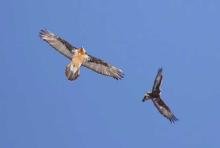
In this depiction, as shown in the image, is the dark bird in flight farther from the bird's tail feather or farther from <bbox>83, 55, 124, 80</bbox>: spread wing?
the bird's tail feather

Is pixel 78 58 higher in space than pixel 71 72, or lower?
higher

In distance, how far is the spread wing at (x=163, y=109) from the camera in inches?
1303

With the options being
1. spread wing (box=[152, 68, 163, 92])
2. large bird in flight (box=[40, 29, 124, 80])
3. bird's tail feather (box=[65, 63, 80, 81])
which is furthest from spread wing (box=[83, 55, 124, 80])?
spread wing (box=[152, 68, 163, 92])

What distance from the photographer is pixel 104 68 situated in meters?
29.8

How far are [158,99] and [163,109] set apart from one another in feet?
2.74

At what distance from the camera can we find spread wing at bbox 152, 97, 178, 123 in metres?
33.1

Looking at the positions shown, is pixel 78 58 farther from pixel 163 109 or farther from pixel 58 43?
pixel 163 109

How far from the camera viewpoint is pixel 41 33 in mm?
30031

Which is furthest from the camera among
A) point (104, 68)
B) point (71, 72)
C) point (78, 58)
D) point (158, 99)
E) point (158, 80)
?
point (158, 99)

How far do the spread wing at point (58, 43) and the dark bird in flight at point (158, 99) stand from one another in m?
5.04

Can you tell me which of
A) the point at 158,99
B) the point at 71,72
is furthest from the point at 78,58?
the point at 158,99

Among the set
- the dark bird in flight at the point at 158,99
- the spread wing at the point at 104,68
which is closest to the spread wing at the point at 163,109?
the dark bird in flight at the point at 158,99

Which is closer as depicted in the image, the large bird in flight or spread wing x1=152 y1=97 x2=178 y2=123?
the large bird in flight

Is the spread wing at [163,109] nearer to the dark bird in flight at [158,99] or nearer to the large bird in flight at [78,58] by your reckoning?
the dark bird in flight at [158,99]
